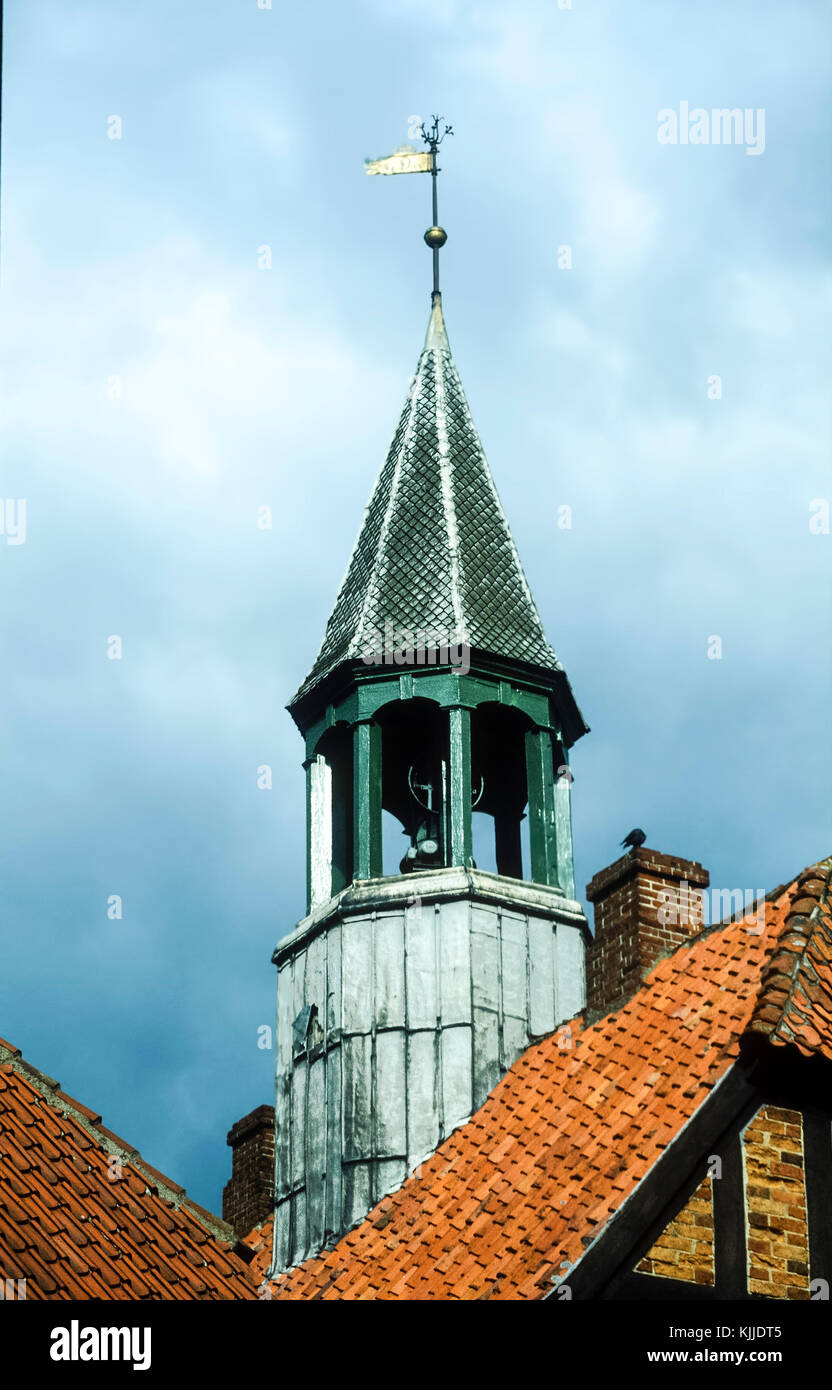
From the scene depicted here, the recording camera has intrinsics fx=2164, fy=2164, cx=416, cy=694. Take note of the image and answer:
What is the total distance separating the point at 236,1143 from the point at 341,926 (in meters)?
5.71

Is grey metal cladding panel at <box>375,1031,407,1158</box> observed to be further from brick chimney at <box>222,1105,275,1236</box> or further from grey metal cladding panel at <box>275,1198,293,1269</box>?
brick chimney at <box>222,1105,275,1236</box>

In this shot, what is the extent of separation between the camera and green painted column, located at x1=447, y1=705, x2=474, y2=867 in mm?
21031

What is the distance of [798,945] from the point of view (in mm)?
16969

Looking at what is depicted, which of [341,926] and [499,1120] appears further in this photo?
[341,926]

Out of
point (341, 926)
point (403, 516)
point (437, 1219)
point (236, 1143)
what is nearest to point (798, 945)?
point (437, 1219)

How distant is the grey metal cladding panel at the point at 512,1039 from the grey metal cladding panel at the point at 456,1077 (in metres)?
0.42

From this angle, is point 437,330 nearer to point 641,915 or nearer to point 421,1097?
point 641,915

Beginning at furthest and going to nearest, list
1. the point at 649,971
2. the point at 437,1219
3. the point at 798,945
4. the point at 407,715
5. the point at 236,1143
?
the point at 236,1143 → the point at 407,715 → the point at 649,971 → the point at 437,1219 → the point at 798,945

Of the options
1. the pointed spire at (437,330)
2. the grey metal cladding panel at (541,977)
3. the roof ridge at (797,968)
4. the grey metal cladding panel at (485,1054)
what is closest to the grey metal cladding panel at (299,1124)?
the grey metal cladding panel at (485,1054)

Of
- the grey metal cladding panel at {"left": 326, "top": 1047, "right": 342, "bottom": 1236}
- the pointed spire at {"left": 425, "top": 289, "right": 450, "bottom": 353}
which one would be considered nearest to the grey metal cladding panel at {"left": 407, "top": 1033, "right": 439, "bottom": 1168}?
the grey metal cladding panel at {"left": 326, "top": 1047, "right": 342, "bottom": 1236}

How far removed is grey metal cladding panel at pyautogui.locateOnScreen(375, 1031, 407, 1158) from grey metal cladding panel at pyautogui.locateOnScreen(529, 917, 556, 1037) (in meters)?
1.32

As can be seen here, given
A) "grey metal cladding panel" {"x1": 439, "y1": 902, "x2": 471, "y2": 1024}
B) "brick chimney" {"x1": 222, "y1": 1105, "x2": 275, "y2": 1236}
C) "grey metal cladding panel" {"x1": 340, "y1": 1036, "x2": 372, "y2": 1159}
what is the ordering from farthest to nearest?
1. "brick chimney" {"x1": 222, "y1": 1105, "x2": 275, "y2": 1236}
2. "grey metal cladding panel" {"x1": 439, "y1": 902, "x2": 471, "y2": 1024}
3. "grey metal cladding panel" {"x1": 340, "y1": 1036, "x2": 372, "y2": 1159}
